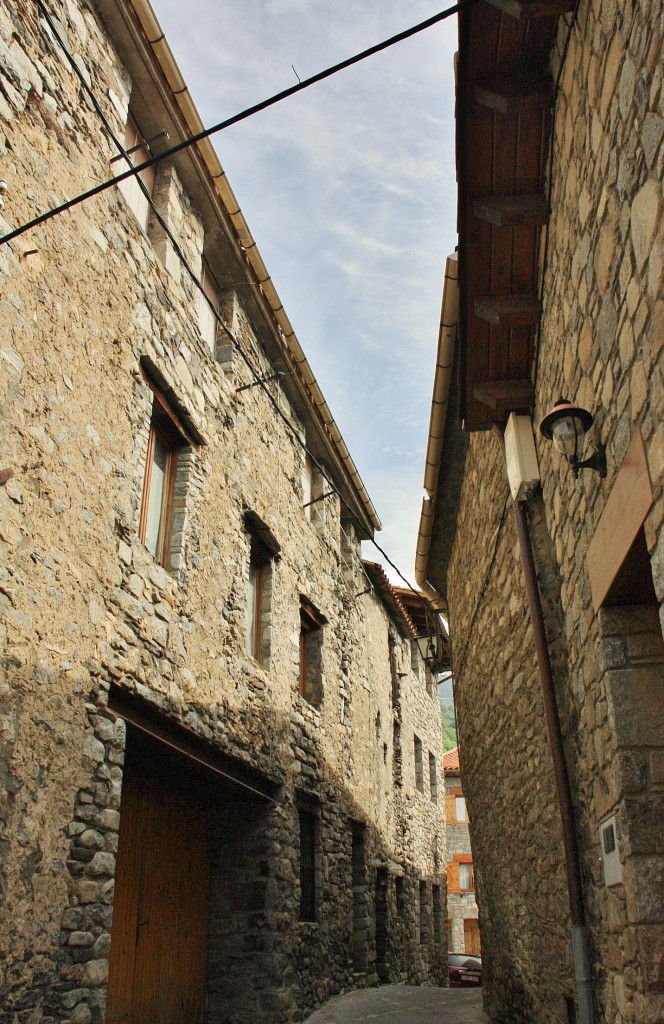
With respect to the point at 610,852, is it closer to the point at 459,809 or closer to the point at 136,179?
the point at 136,179

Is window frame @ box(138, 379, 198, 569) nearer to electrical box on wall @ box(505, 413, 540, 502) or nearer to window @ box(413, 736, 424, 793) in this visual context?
electrical box on wall @ box(505, 413, 540, 502)

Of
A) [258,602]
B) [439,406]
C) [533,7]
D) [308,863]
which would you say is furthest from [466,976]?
[533,7]

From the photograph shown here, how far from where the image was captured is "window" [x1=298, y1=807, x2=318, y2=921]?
8.16 metres

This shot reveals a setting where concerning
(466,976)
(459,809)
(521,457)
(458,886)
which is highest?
(521,457)

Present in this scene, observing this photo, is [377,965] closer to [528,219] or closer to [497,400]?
[497,400]

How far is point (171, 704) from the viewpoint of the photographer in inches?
221

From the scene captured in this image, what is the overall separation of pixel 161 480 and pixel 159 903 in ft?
10.8

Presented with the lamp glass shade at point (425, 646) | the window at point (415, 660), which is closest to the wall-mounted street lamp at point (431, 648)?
the lamp glass shade at point (425, 646)

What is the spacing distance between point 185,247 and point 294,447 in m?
3.22

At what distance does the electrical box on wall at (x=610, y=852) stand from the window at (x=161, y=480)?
3.66m

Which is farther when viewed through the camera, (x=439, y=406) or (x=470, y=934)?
(x=470, y=934)

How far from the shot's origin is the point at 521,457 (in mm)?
4840

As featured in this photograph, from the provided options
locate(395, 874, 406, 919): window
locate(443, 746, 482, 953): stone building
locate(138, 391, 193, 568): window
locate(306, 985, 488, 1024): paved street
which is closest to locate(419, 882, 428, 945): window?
locate(395, 874, 406, 919): window

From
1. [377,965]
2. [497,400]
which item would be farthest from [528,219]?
[377,965]
